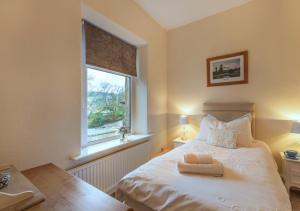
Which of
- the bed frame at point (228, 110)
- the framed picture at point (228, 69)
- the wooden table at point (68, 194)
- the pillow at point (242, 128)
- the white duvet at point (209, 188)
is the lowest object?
the white duvet at point (209, 188)

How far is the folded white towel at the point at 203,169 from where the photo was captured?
1.31 m

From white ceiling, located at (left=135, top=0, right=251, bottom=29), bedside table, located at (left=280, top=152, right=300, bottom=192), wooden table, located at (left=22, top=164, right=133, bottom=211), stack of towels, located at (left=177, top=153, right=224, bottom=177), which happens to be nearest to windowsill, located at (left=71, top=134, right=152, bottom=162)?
wooden table, located at (left=22, top=164, right=133, bottom=211)

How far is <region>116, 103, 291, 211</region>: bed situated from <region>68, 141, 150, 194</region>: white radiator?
632 millimetres

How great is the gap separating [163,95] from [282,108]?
2.06 metres

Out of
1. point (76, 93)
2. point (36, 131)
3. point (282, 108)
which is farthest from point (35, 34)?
point (282, 108)

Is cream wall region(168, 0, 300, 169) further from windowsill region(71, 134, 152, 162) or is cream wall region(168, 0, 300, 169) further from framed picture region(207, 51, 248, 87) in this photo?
windowsill region(71, 134, 152, 162)

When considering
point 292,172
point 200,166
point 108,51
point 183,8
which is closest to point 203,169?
point 200,166

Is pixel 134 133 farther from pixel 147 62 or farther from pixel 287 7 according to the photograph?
pixel 287 7

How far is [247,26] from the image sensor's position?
2652 millimetres

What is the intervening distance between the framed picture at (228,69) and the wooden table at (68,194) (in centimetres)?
270

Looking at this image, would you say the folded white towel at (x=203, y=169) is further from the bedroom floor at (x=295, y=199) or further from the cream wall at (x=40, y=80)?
the bedroom floor at (x=295, y=199)

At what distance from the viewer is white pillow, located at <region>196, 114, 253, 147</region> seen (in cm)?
224

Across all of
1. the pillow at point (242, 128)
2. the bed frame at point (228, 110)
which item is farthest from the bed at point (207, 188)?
the bed frame at point (228, 110)

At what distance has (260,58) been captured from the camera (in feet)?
8.36
